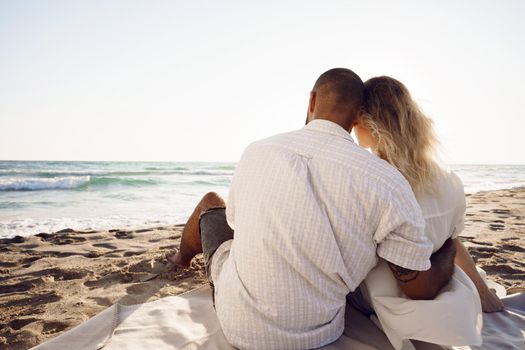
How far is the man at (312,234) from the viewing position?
55.2 inches

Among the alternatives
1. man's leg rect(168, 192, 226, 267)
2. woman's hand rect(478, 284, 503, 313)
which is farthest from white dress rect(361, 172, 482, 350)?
man's leg rect(168, 192, 226, 267)

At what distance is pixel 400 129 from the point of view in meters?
1.91

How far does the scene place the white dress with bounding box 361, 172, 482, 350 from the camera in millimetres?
1600

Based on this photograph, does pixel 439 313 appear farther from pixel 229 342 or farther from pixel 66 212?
pixel 66 212

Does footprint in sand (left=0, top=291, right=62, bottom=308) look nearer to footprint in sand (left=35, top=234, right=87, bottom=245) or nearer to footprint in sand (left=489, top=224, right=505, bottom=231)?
footprint in sand (left=35, top=234, right=87, bottom=245)

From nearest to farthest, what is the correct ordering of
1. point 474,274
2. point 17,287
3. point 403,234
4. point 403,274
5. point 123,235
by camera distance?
point 403,234 → point 403,274 → point 474,274 → point 17,287 → point 123,235

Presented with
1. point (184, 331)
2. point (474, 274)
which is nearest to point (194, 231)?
point (184, 331)

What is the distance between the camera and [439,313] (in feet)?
5.26

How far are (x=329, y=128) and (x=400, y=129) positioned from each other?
1.83ft

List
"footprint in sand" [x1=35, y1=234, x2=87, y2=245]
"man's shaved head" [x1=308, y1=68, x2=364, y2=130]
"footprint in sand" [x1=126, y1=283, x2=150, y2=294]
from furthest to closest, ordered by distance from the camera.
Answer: "footprint in sand" [x1=35, y1=234, x2=87, y2=245] → "footprint in sand" [x1=126, y1=283, x2=150, y2=294] → "man's shaved head" [x1=308, y1=68, x2=364, y2=130]

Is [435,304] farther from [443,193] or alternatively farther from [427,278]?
[443,193]

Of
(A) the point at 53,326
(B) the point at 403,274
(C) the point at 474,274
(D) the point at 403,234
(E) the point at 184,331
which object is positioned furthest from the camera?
(A) the point at 53,326

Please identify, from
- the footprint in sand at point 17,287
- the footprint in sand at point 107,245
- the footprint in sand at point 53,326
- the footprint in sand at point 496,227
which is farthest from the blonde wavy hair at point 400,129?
the footprint in sand at point 496,227

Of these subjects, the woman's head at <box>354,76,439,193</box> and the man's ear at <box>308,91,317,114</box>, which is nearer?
the man's ear at <box>308,91,317,114</box>
